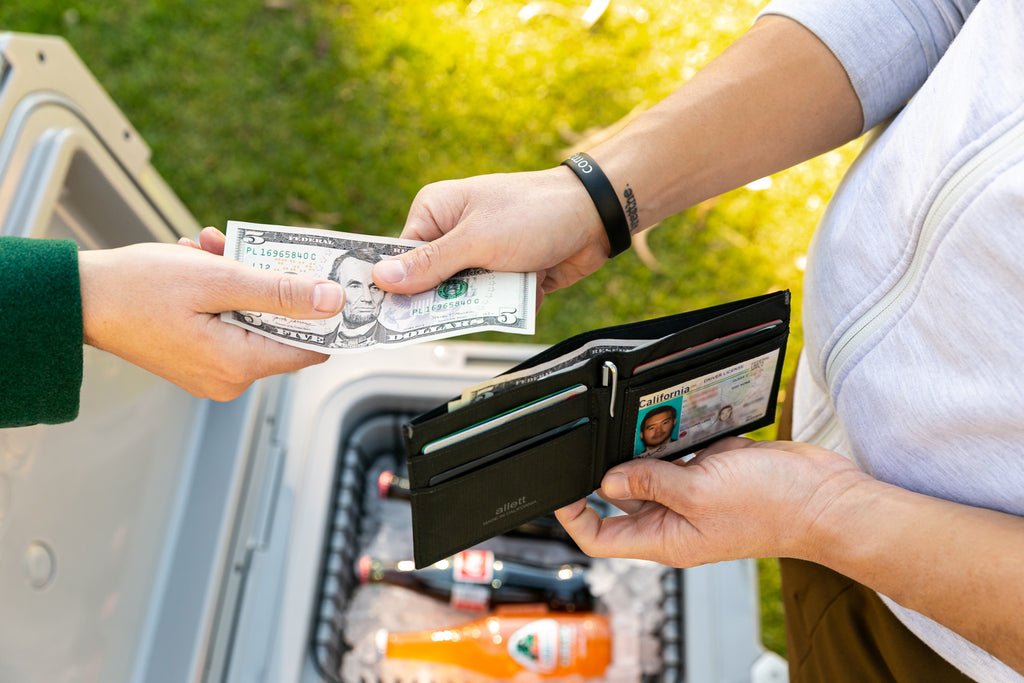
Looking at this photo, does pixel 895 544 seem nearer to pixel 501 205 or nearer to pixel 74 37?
pixel 501 205

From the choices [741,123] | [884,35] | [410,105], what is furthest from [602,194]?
[410,105]

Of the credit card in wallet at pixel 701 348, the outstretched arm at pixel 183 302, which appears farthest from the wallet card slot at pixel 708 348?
the outstretched arm at pixel 183 302

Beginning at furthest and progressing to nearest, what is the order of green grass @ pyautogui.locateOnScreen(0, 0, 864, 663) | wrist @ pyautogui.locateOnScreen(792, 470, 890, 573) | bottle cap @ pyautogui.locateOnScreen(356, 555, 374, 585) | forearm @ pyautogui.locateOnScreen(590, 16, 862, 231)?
green grass @ pyautogui.locateOnScreen(0, 0, 864, 663)
bottle cap @ pyautogui.locateOnScreen(356, 555, 374, 585)
forearm @ pyautogui.locateOnScreen(590, 16, 862, 231)
wrist @ pyautogui.locateOnScreen(792, 470, 890, 573)

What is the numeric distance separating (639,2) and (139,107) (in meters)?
1.89

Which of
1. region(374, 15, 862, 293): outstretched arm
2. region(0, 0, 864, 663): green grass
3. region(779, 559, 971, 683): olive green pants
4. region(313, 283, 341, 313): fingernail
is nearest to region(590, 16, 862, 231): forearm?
region(374, 15, 862, 293): outstretched arm

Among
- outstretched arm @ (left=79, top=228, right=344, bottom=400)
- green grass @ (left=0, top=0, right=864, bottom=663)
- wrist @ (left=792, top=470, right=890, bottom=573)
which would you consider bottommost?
wrist @ (left=792, top=470, right=890, bottom=573)

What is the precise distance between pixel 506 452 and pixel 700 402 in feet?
0.96

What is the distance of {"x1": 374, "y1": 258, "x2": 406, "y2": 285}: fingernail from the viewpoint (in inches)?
43.9

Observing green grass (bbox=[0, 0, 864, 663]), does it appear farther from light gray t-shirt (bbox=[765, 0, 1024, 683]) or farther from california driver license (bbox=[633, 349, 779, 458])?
light gray t-shirt (bbox=[765, 0, 1024, 683])

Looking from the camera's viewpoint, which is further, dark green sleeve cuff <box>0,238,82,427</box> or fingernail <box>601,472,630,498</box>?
fingernail <box>601,472,630,498</box>

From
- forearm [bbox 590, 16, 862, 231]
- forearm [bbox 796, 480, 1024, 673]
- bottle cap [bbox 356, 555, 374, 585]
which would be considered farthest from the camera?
bottle cap [bbox 356, 555, 374, 585]

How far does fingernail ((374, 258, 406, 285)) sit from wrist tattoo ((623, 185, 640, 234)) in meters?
0.38

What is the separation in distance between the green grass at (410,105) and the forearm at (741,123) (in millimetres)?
1264

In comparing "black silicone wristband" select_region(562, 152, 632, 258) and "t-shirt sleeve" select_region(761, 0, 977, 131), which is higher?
"t-shirt sleeve" select_region(761, 0, 977, 131)
